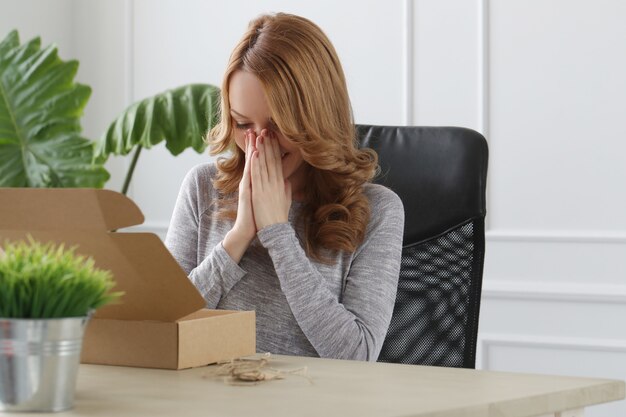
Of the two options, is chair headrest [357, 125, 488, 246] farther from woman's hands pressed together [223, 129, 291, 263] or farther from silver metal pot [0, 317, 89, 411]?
silver metal pot [0, 317, 89, 411]

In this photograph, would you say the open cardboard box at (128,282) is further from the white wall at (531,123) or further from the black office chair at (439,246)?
the white wall at (531,123)

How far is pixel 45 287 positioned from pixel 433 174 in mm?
1142

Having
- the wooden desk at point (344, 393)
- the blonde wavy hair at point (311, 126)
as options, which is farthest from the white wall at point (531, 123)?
the wooden desk at point (344, 393)

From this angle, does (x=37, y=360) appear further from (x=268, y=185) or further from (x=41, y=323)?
(x=268, y=185)

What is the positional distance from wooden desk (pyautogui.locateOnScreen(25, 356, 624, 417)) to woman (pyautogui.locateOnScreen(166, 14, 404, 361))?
45 centimetres

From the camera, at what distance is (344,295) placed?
1.83m

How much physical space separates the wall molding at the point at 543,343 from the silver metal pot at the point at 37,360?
2.44 metres

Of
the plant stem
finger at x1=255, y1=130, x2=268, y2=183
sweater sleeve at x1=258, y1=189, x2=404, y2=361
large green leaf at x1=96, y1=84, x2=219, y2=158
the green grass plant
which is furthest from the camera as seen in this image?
the plant stem

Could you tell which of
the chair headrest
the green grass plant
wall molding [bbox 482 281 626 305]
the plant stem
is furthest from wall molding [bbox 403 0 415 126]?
the green grass plant

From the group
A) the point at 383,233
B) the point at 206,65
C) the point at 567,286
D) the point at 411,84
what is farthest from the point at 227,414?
the point at 206,65

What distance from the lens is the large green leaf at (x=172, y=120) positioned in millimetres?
3461

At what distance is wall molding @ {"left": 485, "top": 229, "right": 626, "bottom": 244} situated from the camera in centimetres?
314

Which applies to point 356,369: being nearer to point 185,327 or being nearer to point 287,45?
point 185,327

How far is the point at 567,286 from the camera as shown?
322 cm
